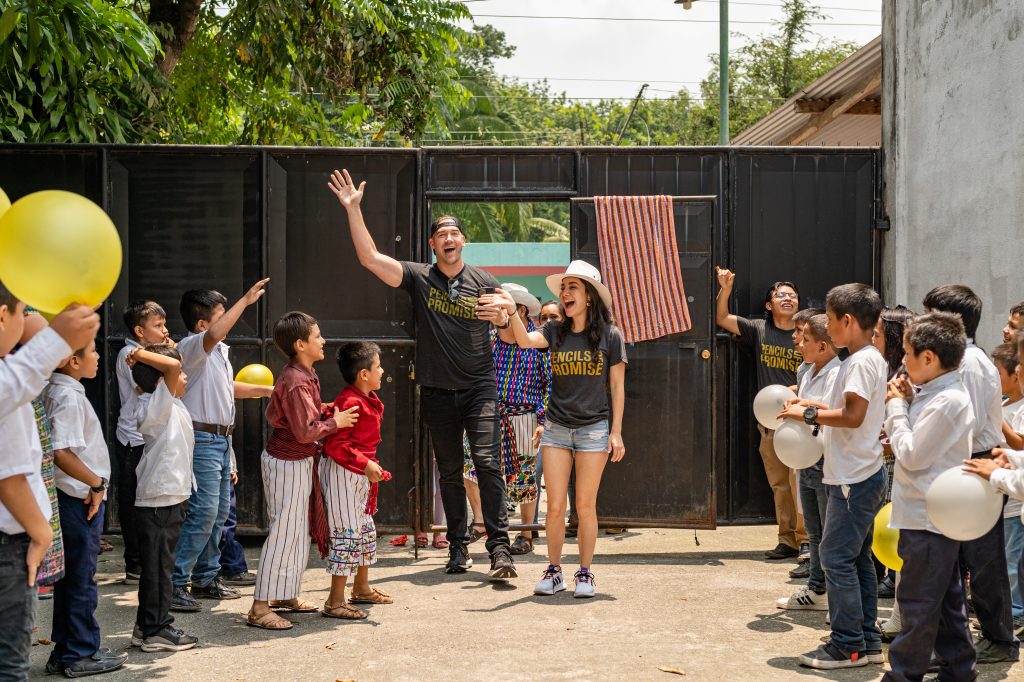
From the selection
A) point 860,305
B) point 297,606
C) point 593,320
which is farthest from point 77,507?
point 860,305

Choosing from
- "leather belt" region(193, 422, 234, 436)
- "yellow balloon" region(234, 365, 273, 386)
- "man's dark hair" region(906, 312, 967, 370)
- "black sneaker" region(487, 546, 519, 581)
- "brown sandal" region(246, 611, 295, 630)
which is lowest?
"brown sandal" region(246, 611, 295, 630)

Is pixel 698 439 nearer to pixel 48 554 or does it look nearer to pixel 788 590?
pixel 788 590

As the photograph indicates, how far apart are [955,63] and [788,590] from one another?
12.6 ft

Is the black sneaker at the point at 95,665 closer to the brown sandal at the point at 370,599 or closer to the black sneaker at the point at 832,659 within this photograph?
the brown sandal at the point at 370,599

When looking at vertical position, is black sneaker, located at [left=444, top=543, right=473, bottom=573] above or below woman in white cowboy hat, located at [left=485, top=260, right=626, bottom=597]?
below

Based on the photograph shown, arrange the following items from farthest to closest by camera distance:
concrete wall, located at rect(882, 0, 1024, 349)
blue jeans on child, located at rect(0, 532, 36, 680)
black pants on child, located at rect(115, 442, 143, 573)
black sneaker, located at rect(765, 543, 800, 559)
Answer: black sneaker, located at rect(765, 543, 800, 559), concrete wall, located at rect(882, 0, 1024, 349), black pants on child, located at rect(115, 442, 143, 573), blue jeans on child, located at rect(0, 532, 36, 680)

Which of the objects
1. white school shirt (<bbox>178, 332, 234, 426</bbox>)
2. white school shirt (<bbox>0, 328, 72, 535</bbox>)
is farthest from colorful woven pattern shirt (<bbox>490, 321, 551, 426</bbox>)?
white school shirt (<bbox>0, 328, 72, 535</bbox>)

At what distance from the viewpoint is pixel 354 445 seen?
595 cm

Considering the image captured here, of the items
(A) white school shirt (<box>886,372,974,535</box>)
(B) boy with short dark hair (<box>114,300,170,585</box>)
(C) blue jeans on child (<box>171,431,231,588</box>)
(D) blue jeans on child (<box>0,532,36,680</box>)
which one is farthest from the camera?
(C) blue jeans on child (<box>171,431,231,588</box>)

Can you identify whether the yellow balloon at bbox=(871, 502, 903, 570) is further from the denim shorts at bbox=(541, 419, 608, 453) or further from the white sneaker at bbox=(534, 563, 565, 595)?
the white sneaker at bbox=(534, 563, 565, 595)

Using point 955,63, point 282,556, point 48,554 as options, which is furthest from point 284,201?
point 955,63

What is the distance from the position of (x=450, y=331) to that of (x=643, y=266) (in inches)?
62.1

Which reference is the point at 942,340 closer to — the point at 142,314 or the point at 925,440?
the point at 925,440

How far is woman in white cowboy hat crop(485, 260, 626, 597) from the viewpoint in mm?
6418
